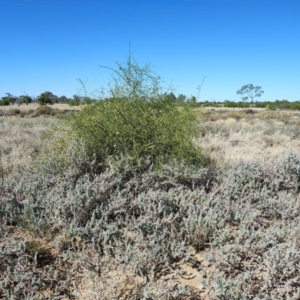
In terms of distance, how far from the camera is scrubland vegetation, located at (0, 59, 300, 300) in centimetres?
258

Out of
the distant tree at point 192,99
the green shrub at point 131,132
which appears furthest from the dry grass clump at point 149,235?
the distant tree at point 192,99

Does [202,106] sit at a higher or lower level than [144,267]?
higher

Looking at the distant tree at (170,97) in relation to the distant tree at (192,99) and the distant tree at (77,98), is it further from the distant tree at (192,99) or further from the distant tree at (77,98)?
the distant tree at (77,98)

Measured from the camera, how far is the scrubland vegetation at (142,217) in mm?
2576

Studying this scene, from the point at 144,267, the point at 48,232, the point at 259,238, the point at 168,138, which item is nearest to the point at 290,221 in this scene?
the point at 259,238

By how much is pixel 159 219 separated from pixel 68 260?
3.54 ft

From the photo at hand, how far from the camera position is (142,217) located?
3.46m

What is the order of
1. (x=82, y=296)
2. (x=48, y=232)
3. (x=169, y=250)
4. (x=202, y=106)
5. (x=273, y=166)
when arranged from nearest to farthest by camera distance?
1. (x=82, y=296)
2. (x=169, y=250)
3. (x=48, y=232)
4. (x=273, y=166)
5. (x=202, y=106)

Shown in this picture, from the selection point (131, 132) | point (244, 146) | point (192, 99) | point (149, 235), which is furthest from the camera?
point (244, 146)

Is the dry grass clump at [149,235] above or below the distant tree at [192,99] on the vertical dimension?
below

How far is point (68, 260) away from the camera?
9.57 feet

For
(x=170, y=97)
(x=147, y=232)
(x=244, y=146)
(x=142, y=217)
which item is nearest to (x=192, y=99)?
(x=170, y=97)

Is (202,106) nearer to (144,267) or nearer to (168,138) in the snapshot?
(168,138)

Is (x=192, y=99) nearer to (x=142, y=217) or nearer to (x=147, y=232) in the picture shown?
(x=142, y=217)
